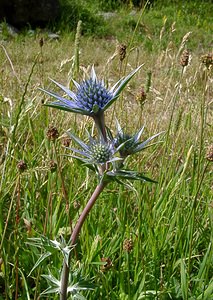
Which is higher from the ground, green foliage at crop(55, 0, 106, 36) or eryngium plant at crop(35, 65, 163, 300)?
eryngium plant at crop(35, 65, 163, 300)

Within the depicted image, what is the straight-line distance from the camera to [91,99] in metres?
1.09

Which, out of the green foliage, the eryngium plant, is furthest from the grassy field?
the green foliage

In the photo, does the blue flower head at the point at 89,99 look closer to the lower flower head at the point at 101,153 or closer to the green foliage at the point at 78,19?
the lower flower head at the point at 101,153

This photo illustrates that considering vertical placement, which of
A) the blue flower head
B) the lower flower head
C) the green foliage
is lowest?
the green foliage

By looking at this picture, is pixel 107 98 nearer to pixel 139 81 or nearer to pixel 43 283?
pixel 43 283

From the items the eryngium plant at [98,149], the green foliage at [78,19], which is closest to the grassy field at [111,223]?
the eryngium plant at [98,149]

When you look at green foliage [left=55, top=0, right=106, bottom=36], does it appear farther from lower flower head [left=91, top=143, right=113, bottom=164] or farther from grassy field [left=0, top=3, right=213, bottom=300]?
lower flower head [left=91, top=143, right=113, bottom=164]

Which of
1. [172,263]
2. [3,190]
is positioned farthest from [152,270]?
[3,190]

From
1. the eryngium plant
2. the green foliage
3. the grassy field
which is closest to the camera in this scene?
the eryngium plant

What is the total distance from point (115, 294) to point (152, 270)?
0.58 feet

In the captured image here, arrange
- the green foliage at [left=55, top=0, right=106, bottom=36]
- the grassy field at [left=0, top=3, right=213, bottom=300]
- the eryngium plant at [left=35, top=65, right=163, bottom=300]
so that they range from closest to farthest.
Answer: the eryngium plant at [left=35, top=65, right=163, bottom=300] → the grassy field at [left=0, top=3, right=213, bottom=300] → the green foliage at [left=55, top=0, right=106, bottom=36]

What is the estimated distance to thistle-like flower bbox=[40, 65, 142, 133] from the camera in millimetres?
1016

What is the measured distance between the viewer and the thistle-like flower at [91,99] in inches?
40.0

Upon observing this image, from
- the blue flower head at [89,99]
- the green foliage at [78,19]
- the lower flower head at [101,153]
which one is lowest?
the green foliage at [78,19]
